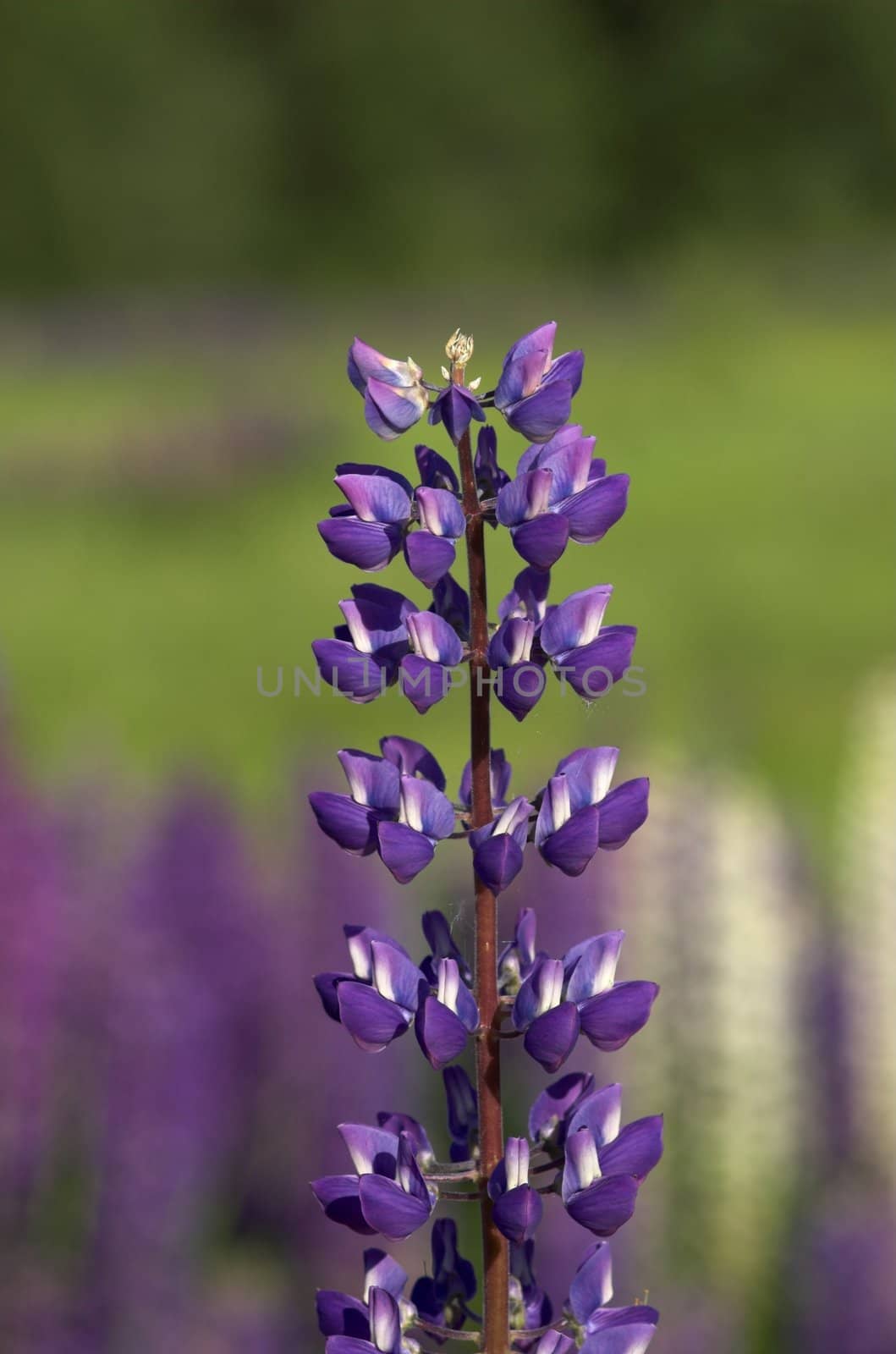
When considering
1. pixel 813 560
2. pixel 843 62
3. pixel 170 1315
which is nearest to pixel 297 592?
pixel 813 560

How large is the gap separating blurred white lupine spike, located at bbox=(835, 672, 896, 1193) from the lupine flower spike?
2.15 meters

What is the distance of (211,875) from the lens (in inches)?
95.2

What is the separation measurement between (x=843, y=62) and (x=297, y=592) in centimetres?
1060

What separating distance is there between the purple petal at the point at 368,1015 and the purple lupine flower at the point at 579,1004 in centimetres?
5

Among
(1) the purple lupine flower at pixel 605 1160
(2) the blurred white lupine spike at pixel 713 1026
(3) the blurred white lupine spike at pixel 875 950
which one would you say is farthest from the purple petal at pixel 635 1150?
(3) the blurred white lupine spike at pixel 875 950

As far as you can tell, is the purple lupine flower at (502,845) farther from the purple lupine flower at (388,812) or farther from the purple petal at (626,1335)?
the purple petal at (626,1335)

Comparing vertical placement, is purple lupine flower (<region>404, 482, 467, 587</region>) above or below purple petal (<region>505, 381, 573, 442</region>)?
below

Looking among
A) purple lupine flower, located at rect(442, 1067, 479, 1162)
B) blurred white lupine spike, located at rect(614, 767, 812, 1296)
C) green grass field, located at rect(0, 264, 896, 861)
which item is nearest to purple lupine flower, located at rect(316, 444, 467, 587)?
purple lupine flower, located at rect(442, 1067, 479, 1162)

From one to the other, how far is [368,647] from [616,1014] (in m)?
0.18

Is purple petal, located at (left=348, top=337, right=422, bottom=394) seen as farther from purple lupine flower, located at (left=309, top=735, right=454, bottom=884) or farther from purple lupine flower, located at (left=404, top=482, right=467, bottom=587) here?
purple lupine flower, located at (left=309, top=735, right=454, bottom=884)

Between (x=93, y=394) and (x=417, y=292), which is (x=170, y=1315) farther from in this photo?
(x=417, y=292)

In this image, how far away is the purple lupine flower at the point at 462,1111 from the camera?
2.24ft

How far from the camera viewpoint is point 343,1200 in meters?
0.65

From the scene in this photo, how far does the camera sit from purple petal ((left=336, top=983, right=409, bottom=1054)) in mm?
642
